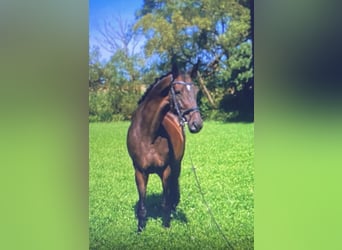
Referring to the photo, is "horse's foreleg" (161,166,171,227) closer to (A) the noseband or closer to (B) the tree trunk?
(A) the noseband

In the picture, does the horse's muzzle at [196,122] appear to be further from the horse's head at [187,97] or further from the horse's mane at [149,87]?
the horse's mane at [149,87]

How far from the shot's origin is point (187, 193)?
1.50 m

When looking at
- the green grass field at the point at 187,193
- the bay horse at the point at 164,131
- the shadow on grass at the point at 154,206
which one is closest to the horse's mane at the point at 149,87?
the bay horse at the point at 164,131

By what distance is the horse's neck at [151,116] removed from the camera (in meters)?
1.51

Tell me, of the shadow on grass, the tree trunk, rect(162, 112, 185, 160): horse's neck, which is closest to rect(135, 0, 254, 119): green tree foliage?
the tree trunk

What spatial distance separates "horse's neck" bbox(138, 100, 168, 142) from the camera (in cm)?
151

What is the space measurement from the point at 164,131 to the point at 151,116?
0.26 feet

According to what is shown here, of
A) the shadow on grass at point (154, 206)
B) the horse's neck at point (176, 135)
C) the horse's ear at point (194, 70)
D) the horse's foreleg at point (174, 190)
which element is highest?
the horse's ear at point (194, 70)

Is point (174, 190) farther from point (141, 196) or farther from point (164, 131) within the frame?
point (164, 131)

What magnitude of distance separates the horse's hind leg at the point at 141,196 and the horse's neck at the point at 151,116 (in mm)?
149
